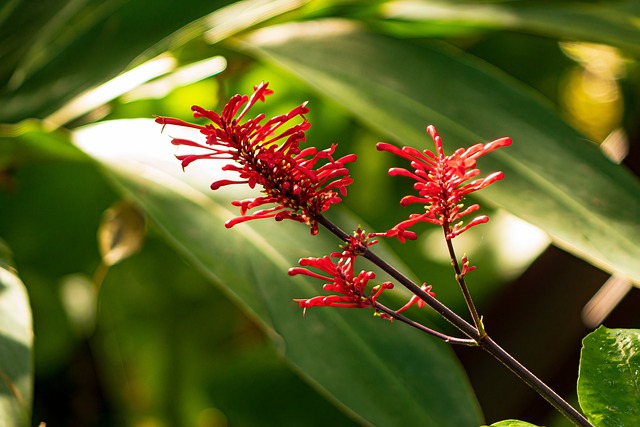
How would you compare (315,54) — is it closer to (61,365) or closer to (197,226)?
(197,226)

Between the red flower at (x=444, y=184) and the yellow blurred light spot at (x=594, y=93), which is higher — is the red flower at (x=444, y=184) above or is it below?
above

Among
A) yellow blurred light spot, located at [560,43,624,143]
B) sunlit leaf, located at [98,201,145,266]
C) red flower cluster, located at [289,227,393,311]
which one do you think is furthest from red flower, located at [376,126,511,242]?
yellow blurred light spot, located at [560,43,624,143]

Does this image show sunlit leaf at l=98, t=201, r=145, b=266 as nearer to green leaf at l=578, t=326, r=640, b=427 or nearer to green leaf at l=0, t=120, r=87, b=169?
green leaf at l=0, t=120, r=87, b=169

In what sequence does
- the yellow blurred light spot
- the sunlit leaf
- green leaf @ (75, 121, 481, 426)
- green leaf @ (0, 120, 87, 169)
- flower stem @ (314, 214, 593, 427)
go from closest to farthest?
flower stem @ (314, 214, 593, 427) → green leaf @ (75, 121, 481, 426) → green leaf @ (0, 120, 87, 169) → the sunlit leaf → the yellow blurred light spot

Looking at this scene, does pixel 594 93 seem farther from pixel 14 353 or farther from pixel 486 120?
pixel 14 353

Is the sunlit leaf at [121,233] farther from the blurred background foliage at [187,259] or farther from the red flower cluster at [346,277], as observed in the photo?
the red flower cluster at [346,277]

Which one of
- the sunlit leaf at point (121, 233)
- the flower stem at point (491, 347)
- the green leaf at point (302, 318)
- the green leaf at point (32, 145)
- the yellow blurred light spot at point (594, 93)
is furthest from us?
the yellow blurred light spot at point (594, 93)

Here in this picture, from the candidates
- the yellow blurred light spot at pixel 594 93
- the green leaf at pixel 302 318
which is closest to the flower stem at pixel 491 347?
the green leaf at pixel 302 318
